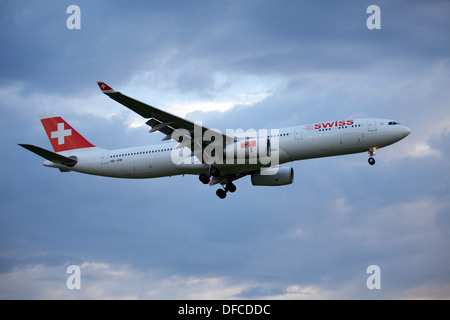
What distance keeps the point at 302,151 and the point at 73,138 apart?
20400 millimetres

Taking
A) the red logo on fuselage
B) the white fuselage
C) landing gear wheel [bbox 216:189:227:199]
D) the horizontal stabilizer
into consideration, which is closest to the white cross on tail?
the horizontal stabilizer

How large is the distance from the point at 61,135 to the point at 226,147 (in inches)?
647

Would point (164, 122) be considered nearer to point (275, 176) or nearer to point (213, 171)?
point (213, 171)

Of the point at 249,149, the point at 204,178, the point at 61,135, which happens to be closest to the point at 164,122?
the point at 249,149

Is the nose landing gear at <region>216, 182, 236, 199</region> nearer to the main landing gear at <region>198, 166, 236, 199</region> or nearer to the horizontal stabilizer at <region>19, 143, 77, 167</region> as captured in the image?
the main landing gear at <region>198, 166, 236, 199</region>

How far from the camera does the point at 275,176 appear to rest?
51938 mm

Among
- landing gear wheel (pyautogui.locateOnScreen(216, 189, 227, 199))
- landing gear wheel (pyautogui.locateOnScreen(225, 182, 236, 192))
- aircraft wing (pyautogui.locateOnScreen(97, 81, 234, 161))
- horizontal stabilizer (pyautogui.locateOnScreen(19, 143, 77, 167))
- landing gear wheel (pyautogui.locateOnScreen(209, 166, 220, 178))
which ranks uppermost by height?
aircraft wing (pyautogui.locateOnScreen(97, 81, 234, 161))

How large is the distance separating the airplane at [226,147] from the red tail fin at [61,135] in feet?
8.94

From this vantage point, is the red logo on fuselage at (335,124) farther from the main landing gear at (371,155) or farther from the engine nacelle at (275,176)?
the engine nacelle at (275,176)

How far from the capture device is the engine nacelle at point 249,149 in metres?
45.2

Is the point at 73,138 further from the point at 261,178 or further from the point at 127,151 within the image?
the point at 261,178

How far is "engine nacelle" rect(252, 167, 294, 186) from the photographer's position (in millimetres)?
51938

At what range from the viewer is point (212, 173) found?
157ft
